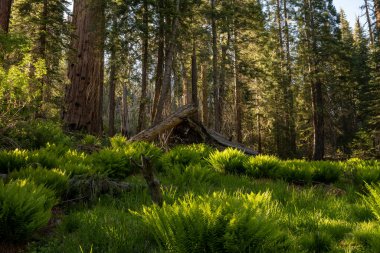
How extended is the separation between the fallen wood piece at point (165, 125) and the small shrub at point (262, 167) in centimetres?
403

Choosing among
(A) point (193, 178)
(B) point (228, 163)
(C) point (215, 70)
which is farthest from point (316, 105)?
(A) point (193, 178)

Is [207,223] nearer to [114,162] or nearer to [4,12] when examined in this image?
[114,162]

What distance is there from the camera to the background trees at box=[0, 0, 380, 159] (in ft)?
41.1

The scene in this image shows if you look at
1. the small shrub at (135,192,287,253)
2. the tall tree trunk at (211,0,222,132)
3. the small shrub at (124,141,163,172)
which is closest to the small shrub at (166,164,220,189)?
the small shrub at (124,141,163,172)

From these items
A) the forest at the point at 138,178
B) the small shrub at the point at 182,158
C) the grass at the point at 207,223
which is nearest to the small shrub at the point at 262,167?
the forest at the point at 138,178

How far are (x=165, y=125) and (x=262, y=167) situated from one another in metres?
4.41

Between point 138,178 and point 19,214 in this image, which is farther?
point 138,178

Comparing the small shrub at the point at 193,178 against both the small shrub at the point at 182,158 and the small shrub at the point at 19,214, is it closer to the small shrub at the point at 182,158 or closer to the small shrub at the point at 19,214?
the small shrub at the point at 182,158

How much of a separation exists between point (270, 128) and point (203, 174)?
22.0 m

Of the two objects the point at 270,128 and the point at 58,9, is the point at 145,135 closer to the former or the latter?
the point at 58,9

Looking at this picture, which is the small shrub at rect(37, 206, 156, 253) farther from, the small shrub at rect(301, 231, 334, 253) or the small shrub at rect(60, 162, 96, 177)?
the small shrub at rect(60, 162, 96, 177)

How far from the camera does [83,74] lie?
12453 mm

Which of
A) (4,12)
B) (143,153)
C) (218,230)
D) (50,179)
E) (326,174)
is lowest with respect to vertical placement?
(218,230)

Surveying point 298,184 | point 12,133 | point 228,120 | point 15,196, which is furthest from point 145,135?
A: point 228,120
